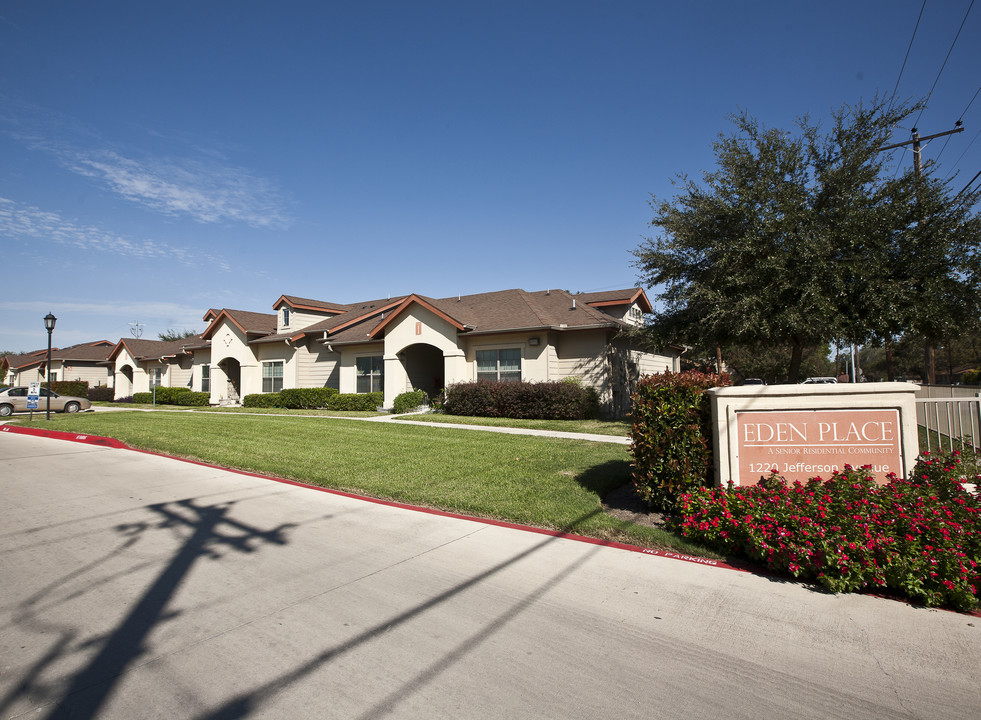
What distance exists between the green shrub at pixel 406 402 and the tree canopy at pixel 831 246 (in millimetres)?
11713

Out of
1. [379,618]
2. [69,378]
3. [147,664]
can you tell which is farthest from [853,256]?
[69,378]

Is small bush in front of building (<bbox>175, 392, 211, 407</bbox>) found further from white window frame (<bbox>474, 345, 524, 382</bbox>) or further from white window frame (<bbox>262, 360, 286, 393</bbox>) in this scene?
white window frame (<bbox>474, 345, 524, 382</bbox>)

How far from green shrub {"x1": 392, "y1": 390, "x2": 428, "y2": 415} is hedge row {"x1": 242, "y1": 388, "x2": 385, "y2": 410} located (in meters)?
1.72

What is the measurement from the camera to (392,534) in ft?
21.6

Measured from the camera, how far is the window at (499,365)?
21875 mm

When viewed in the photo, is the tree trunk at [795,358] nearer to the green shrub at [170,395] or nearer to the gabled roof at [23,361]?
the green shrub at [170,395]

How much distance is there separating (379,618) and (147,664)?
4.94 feet

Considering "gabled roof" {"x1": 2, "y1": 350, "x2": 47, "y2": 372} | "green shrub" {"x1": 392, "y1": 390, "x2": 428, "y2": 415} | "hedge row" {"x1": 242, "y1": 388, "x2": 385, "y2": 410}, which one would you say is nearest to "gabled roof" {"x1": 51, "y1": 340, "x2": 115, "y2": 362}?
"gabled roof" {"x1": 2, "y1": 350, "x2": 47, "y2": 372}

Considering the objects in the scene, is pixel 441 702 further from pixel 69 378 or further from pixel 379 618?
pixel 69 378

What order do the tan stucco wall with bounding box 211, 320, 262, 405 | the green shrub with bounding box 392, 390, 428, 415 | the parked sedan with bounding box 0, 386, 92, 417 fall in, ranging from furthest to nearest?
the tan stucco wall with bounding box 211, 320, 262, 405
the parked sedan with bounding box 0, 386, 92, 417
the green shrub with bounding box 392, 390, 428, 415

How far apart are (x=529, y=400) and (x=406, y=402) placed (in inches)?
226

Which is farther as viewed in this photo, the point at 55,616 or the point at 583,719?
the point at 55,616

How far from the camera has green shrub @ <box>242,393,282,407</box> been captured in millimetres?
28222

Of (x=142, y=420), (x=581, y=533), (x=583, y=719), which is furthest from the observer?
(x=142, y=420)
